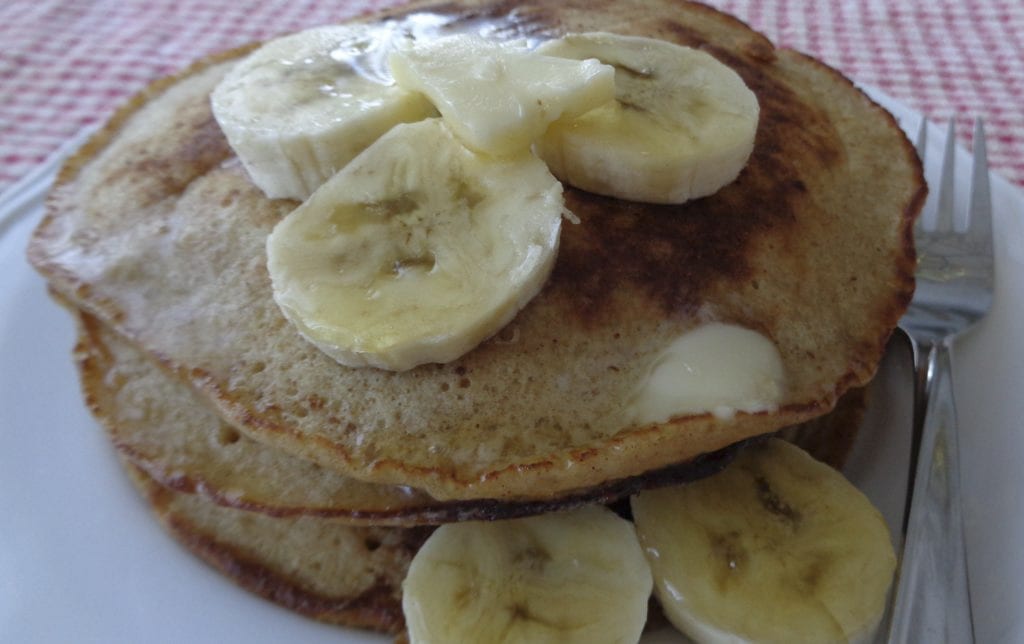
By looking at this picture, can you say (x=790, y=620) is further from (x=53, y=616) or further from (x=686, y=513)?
(x=53, y=616)

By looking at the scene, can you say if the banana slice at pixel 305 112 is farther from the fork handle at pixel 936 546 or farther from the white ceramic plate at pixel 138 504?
the fork handle at pixel 936 546

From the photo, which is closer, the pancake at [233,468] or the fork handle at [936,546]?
the fork handle at [936,546]

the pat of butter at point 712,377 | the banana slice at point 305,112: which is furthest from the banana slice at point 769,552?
the banana slice at point 305,112

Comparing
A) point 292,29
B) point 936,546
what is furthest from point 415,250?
point 292,29

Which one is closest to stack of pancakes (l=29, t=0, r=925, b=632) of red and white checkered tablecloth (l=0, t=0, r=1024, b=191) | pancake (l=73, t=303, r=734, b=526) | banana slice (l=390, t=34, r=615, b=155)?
pancake (l=73, t=303, r=734, b=526)

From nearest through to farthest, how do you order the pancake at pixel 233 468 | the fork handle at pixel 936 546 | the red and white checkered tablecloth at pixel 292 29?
the fork handle at pixel 936 546 < the pancake at pixel 233 468 < the red and white checkered tablecloth at pixel 292 29

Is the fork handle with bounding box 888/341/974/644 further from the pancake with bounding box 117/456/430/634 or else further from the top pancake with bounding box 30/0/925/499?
the pancake with bounding box 117/456/430/634
